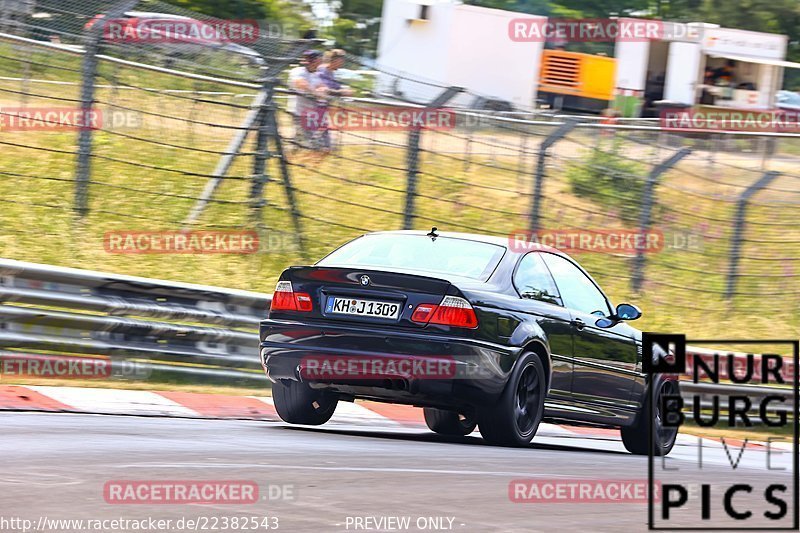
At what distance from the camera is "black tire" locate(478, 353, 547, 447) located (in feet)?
28.6

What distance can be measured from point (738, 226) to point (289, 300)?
10503 millimetres

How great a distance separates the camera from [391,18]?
37.5 meters

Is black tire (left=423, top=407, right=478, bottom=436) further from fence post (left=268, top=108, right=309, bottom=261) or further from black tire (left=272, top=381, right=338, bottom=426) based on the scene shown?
fence post (left=268, top=108, right=309, bottom=261)

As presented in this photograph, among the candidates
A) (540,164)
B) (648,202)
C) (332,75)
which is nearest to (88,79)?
(332,75)

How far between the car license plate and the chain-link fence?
197 inches

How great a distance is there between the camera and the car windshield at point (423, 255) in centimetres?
905

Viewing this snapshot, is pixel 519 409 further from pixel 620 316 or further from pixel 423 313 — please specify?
pixel 620 316

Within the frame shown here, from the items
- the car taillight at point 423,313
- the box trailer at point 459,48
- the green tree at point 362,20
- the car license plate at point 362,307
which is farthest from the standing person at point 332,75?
the green tree at point 362,20

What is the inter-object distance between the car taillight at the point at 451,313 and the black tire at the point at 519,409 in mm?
495

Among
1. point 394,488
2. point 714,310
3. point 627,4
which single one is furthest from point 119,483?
point 627,4

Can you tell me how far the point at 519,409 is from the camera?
353 inches

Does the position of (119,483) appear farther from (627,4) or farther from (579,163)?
(627,4)

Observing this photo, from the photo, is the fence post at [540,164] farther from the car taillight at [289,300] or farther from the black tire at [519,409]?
the car taillight at [289,300]

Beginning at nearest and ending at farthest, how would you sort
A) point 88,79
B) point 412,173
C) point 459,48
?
point 88,79 < point 412,173 < point 459,48
